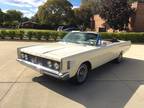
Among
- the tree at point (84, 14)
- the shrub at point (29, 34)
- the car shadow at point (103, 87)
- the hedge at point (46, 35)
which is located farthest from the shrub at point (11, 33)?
the tree at point (84, 14)

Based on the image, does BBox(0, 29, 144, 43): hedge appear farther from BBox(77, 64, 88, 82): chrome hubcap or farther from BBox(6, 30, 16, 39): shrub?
BBox(77, 64, 88, 82): chrome hubcap

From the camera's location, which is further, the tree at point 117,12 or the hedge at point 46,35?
the tree at point 117,12

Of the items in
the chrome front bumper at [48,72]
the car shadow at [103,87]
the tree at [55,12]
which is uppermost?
the tree at [55,12]

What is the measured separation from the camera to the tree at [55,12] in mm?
43344

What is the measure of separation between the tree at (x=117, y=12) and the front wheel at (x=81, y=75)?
15.7 m

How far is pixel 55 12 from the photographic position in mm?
43875

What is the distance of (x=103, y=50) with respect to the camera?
6.20m

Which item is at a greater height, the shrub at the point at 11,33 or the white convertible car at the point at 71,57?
the shrub at the point at 11,33

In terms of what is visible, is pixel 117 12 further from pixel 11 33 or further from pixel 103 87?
pixel 103 87

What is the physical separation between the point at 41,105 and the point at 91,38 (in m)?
3.18

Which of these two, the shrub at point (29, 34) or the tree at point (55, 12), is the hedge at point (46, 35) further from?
the tree at point (55, 12)

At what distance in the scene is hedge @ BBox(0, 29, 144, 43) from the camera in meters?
16.3

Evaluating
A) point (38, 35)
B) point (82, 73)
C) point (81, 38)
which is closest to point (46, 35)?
point (38, 35)

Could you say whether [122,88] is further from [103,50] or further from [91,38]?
[91,38]
